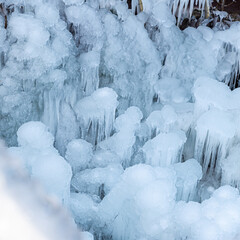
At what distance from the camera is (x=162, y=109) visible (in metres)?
3.71

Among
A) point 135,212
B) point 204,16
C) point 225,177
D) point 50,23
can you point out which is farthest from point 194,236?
point 204,16

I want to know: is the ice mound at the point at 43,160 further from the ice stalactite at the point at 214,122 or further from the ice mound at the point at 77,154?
the ice stalactite at the point at 214,122

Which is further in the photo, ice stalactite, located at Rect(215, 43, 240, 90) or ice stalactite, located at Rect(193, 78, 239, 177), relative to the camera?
ice stalactite, located at Rect(215, 43, 240, 90)

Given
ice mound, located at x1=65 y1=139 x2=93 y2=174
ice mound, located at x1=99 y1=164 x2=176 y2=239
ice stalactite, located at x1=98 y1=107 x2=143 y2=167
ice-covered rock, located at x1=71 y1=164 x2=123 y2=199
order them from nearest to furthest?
ice mound, located at x1=99 y1=164 x2=176 y2=239, ice-covered rock, located at x1=71 y1=164 x2=123 y2=199, ice mound, located at x1=65 y1=139 x2=93 y2=174, ice stalactite, located at x1=98 y1=107 x2=143 y2=167

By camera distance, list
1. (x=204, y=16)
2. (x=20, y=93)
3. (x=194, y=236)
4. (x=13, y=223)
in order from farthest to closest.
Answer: (x=204, y=16) < (x=20, y=93) < (x=194, y=236) < (x=13, y=223)

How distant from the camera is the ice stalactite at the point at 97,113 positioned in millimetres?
3514

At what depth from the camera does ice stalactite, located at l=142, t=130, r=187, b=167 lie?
132 inches

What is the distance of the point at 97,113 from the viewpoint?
3525mm

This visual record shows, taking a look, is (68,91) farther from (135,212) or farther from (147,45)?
(135,212)

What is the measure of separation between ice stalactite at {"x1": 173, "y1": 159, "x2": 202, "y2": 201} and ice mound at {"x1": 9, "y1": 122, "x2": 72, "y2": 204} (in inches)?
39.2

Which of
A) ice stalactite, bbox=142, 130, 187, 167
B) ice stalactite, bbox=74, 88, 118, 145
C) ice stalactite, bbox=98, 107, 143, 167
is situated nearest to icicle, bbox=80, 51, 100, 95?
ice stalactite, bbox=74, 88, 118, 145

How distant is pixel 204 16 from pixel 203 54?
461 millimetres

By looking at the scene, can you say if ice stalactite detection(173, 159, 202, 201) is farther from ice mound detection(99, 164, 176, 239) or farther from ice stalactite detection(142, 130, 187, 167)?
ice mound detection(99, 164, 176, 239)

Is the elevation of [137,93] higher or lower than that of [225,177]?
higher
